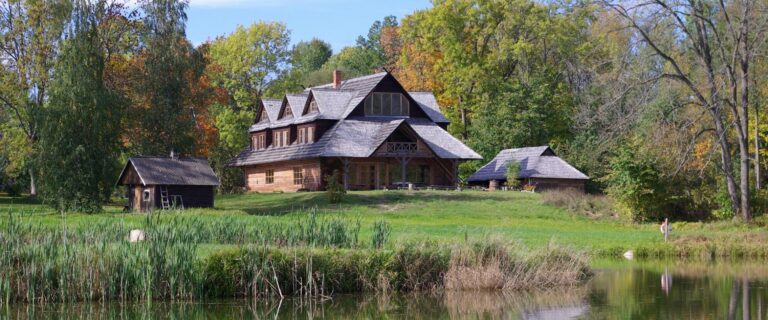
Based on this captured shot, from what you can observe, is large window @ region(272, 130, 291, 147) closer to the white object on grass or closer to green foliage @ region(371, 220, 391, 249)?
green foliage @ region(371, 220, 391, 249)

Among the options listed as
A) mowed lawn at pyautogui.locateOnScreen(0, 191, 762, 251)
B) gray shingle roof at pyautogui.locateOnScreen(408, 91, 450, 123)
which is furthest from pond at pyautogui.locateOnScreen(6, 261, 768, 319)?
gray shingle roof at pyautogui.locateOnScreen(408, 91, 450, 123)

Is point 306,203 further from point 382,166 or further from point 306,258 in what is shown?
point 306,258

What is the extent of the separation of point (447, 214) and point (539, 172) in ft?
43.8

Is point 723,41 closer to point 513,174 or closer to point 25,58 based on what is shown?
point 513,174

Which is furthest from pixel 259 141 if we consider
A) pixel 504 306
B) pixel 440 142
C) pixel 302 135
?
pixel 504 306

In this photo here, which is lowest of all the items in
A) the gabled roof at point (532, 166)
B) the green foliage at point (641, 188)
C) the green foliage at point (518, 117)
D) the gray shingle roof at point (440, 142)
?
the green foliage at point (641, 188)

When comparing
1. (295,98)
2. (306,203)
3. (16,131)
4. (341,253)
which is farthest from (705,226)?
(16,131)

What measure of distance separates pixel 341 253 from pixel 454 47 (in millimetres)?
48760

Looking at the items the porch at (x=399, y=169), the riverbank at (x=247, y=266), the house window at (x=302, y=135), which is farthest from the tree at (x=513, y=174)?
the riverbank at (x=247, y=266)

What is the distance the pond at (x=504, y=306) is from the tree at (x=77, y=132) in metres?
26.0

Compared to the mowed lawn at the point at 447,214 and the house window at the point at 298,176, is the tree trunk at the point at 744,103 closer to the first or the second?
the mowed lawn at the point at 447,214

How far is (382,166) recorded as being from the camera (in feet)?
A: 207

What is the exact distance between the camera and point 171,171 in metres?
51.5

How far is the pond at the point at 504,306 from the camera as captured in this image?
2219 cm
